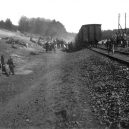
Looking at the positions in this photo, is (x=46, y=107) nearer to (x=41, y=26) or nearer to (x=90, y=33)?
(x=90, y=33)

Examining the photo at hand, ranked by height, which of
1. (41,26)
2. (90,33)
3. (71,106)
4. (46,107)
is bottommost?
(46,107)

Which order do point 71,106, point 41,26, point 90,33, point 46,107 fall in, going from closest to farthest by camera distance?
point 71,106
point 46,107
point 90,33
point 41,26

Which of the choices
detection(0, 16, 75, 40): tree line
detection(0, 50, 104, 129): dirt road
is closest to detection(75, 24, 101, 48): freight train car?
detection(0, 50, 104, 129): dirt road

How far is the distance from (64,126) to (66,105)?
179 centimetres

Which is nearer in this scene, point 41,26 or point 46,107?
point 46,107

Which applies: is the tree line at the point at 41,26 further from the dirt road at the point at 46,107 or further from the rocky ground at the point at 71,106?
the rocky ground at the point at 71,106

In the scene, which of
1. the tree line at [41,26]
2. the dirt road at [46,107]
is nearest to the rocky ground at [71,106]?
the dirt road at [46,107]

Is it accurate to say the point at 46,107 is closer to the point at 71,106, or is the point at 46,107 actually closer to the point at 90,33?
the point at 71,106

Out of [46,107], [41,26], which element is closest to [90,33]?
[46,107]

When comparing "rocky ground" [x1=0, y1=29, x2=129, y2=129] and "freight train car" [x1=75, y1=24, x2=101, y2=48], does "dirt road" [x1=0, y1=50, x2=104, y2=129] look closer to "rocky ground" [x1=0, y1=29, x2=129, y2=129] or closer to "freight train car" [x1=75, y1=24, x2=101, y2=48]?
"rocky ground" [x1=0, y1=29, x2=129, y2=129]

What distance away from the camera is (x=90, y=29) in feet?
126

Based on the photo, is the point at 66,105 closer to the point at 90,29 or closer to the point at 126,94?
the point at 126,94

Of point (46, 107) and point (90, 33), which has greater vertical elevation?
point (90, 33)

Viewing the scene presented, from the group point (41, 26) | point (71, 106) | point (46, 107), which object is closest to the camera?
point (71, 106)
